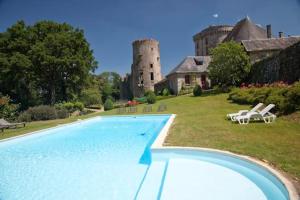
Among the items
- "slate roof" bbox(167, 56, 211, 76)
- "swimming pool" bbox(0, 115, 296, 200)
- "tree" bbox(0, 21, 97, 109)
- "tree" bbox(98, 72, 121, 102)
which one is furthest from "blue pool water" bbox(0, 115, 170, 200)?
"tree" bbox(98, 72, 121, 102)

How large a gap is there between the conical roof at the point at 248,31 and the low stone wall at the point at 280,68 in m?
10.4

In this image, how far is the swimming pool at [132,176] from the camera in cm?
439

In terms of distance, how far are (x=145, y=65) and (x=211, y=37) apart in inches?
553

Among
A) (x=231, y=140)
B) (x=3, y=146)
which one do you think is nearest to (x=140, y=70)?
(x=3, y=146)

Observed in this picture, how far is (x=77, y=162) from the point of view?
770cm

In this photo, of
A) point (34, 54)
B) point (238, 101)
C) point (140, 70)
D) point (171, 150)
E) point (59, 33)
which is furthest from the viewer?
point (140, 70)

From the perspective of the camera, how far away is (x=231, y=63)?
26312 mm

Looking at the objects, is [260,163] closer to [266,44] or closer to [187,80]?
[266,44]

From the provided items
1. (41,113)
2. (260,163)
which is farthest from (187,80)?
(260,163)

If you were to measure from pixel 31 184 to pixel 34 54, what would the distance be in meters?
26.7

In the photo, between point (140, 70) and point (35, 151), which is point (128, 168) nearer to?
point (35, 151)

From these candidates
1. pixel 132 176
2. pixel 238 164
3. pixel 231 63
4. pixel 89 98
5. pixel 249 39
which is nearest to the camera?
pixel 238 164

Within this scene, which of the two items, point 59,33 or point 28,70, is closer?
point 28,70

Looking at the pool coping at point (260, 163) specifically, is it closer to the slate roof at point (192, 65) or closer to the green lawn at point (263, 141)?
the green lawn at point (263, 141)
